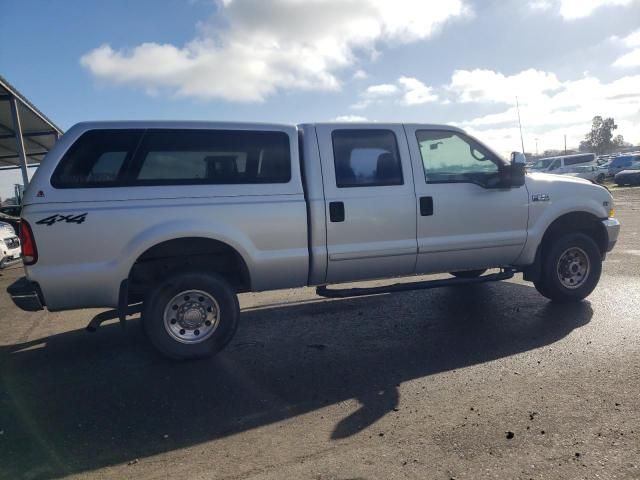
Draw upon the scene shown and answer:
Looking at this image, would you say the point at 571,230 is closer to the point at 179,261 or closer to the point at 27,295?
the point at 179,261

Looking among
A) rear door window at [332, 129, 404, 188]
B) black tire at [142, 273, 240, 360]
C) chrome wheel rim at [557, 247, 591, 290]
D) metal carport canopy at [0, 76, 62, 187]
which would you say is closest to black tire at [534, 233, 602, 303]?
chrome wheel rim at [557, 247, 591, 290]

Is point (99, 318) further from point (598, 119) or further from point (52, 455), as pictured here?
point (598, 119)

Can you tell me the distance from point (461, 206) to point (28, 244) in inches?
160

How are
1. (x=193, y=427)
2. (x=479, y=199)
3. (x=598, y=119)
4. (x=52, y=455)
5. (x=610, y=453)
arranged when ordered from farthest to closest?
(x=598, y=119)
(x=479, y=199)
(x=193, y=427)
(x=52, y=455)
(x=610, y=453)

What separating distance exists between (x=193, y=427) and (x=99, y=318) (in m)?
1.69

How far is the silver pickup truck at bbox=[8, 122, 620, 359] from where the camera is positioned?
3895 mm

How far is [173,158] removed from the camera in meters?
4.20

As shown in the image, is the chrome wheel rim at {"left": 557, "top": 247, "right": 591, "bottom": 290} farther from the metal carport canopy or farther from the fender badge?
the metal carport canopy

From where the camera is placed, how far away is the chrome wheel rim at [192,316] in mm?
4168

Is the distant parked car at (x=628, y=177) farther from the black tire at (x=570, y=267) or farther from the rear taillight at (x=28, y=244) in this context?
the rear taillight at (x=28, y=244)

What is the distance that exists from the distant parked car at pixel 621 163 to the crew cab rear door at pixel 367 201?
32075 millimetres

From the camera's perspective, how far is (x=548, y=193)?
5.30 meters

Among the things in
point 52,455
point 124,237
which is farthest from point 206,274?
point 52,455

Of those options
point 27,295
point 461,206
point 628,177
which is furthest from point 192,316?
point 628,177
